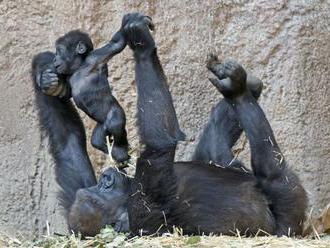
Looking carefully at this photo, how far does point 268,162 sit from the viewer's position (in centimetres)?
504

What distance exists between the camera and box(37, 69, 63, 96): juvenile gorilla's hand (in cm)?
502

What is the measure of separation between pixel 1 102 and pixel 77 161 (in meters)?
0.80

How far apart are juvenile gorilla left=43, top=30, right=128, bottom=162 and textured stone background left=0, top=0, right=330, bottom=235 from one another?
3.31 feet

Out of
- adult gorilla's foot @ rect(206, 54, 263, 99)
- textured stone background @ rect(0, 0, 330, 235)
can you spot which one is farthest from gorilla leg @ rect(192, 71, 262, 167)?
textured stone background @ rect(0, 0, 330, 235)

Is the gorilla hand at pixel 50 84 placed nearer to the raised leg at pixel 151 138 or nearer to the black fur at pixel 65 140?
the black fur at pixel 65 140

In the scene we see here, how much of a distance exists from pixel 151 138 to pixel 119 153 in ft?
0.84

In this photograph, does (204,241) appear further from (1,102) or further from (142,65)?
(1,102)

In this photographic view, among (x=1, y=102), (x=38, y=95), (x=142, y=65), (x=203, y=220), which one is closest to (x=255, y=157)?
(x=203, y=220)

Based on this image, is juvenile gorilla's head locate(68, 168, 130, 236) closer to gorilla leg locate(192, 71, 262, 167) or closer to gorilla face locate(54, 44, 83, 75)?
gorilla face locate(54, 44, 83, 75)

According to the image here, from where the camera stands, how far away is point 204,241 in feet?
14.0

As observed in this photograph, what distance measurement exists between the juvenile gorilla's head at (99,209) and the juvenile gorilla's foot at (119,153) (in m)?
0.08

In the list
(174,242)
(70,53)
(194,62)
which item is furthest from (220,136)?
(174,242)

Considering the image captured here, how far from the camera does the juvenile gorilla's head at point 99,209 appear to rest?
4.93 metres

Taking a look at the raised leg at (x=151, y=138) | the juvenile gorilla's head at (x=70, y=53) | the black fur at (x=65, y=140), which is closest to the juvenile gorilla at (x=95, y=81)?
the juvenile gorilla's head at (x=70, y=53)
